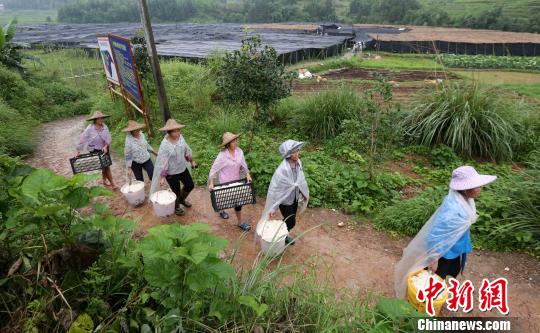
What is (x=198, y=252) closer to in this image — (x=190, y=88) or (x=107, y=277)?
(x=107, y=277)

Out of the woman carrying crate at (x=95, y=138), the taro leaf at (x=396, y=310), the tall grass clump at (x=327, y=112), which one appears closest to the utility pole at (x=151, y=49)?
the woman carrying crate at (x=95, y=138)

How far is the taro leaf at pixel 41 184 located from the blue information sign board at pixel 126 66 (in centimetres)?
594

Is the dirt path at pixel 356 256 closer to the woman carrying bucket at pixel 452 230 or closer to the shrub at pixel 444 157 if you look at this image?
the woman carrying bucket at pixel 452 230

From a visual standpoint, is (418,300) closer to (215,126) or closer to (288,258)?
(288,258)

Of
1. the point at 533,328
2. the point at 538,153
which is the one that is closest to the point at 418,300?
the point at 533,328

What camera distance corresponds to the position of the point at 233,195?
4.55m

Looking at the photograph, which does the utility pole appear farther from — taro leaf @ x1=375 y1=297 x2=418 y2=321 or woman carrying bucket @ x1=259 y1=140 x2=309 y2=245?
taro leaf @ x1=375 y1=297 x2=418 y2=321

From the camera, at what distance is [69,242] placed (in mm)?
1785

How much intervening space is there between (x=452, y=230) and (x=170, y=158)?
3599mm

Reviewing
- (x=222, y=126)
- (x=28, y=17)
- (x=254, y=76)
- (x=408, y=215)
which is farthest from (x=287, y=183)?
(x=28, y=17)

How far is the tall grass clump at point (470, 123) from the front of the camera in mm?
7336

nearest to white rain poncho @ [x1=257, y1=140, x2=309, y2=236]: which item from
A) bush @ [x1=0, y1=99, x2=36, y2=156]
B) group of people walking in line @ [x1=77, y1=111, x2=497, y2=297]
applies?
group of people walking in line @ [x1=77, y1=111, x2=497, y2=297]

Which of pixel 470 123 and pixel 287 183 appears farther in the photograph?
pixel 470 123

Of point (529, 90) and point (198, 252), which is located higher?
point (198, 252)
